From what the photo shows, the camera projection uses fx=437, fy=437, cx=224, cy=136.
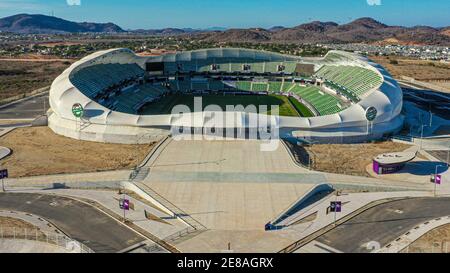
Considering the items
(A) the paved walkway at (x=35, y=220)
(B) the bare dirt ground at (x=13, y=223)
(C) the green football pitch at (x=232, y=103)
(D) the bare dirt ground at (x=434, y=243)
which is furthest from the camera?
(C) the green football pitch at (x=232, y=103)

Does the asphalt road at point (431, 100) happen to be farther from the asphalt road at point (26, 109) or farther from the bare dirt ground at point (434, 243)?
the asphalt road at point (26, 109)

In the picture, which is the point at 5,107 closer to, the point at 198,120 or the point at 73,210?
the point at 198,120

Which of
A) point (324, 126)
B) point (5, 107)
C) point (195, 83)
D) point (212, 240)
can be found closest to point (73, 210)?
point (212, 240)

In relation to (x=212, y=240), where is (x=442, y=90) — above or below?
above

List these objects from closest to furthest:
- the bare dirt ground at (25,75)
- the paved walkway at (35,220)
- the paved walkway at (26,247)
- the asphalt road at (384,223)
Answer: the paved walkway at (26,247) < the asphalt road at (384,223) < the paved walkway at (35,220) < the bare dirt ground at (25,75)

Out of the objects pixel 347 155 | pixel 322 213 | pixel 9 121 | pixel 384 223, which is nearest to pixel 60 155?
pixel 9 121

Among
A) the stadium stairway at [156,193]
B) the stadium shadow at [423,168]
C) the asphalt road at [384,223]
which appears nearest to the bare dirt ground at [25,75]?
the stadium stairway at [156,193]
